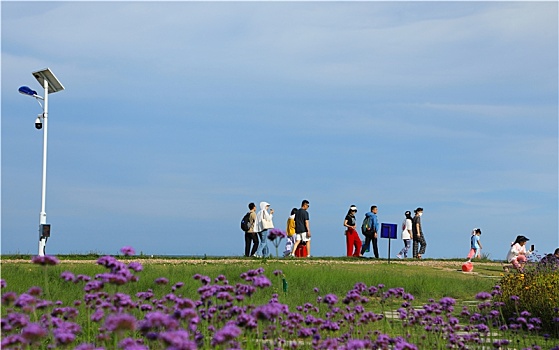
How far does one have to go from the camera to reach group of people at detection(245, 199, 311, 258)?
84.8ft

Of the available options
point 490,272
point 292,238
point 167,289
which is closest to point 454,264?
point 490,272

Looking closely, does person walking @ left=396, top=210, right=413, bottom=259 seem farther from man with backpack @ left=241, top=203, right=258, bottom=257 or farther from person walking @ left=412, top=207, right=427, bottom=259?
man with backpack @ left=241, top=203, right=258, bottom=257

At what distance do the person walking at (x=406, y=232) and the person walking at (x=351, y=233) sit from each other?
7.65ft

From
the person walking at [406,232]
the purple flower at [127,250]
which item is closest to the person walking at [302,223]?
the person walking at [406,232]

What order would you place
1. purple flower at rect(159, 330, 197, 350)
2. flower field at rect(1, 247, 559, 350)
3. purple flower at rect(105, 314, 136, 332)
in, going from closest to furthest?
1. purple flower at rect(159, 330, 197, 350)
2. purple flower at rect(105, 314, 136, 332)
3. flower field at rect(1, 247, 559, 350)

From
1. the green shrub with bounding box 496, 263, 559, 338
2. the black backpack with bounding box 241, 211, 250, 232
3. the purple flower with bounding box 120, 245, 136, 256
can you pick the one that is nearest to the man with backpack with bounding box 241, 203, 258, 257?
the black backpack with bounding box 241, 211, 250, 232

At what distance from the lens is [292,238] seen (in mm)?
27531

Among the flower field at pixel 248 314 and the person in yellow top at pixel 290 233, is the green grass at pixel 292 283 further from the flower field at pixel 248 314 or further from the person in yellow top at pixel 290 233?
the person in yellow top at pixel 290 233

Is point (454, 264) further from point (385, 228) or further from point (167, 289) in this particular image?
point (167, 289)

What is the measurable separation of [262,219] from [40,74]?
8.13 metres

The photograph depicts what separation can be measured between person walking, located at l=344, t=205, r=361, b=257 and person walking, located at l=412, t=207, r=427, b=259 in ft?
7.98

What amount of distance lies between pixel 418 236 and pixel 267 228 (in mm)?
6324

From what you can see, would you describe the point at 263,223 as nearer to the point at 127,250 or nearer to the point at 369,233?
the point at 369,233

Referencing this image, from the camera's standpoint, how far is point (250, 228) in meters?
26.0
